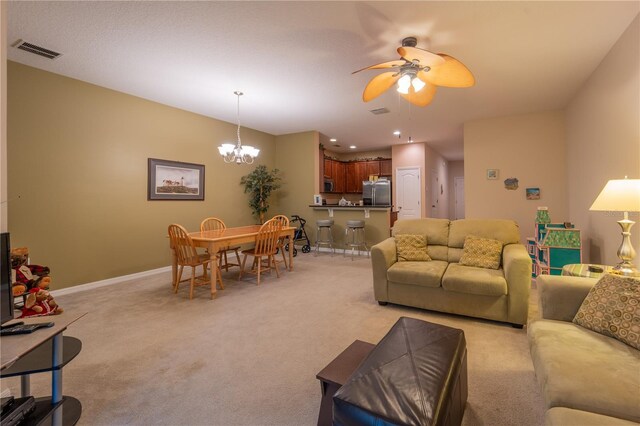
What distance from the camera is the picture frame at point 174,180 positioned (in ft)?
15.0

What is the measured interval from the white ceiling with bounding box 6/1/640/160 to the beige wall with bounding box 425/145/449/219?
3.26 m

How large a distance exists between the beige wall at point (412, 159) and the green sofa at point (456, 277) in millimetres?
4212

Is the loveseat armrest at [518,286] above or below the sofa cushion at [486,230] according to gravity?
below

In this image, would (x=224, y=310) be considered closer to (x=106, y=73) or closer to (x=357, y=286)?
(x=357, y=286)

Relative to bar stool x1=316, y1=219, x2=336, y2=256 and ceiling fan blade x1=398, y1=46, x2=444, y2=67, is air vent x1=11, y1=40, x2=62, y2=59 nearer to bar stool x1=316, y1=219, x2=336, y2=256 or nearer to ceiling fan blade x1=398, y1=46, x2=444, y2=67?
ceiling fan blade x1=398, y1=46, x2=444, y2=67

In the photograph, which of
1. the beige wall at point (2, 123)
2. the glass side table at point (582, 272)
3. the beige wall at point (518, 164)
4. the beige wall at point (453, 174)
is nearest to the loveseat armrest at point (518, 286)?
the glass side table at point (582, 272)

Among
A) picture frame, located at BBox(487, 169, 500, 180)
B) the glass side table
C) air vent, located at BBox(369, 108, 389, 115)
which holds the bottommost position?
the glass side table

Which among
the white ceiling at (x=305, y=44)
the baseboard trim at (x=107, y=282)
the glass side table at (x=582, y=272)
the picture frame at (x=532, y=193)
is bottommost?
the baseboard trim at (x=107, y=282)

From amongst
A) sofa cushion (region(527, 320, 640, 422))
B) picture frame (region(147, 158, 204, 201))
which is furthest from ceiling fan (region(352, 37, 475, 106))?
picture frame (region(147, 158, 204, 201))

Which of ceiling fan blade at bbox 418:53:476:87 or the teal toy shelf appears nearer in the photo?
ceiling fan blade at bbox 418:53:476:87

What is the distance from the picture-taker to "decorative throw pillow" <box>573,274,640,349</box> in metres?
1.45

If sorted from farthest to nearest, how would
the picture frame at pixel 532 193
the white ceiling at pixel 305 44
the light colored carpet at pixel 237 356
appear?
1. the picture frame at pixel 532 193
2. the white ceiling at pixel 305 44
3. the light colored carpet at pixel 237 356

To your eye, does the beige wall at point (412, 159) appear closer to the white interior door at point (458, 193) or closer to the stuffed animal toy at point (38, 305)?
the white interior door at point (458, 193)

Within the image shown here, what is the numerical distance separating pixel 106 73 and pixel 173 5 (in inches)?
75.2
